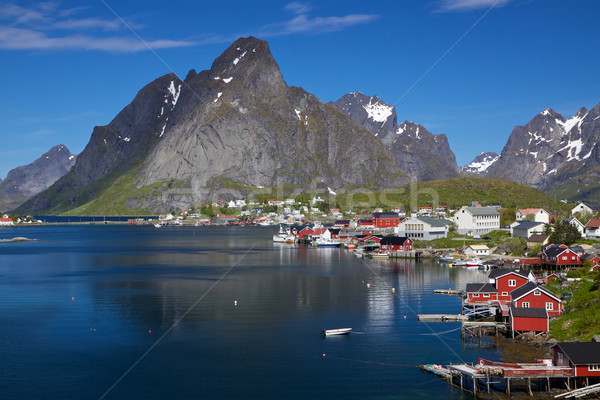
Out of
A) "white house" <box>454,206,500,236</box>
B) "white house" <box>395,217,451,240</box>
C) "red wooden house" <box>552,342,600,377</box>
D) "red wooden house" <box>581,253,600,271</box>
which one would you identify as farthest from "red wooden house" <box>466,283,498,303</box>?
"white house" <box>454,206,500,236</box>

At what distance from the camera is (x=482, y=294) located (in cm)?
4938

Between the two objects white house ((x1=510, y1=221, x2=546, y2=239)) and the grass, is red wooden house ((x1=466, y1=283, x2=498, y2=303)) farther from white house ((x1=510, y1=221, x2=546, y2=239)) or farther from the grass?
white house ((x1=510, y1=221, x2=546, y2=239))

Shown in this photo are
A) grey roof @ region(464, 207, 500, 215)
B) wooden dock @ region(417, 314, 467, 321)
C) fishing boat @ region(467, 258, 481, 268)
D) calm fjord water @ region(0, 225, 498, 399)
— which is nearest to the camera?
calm fjord water @ region(0, 225, 498, 399)

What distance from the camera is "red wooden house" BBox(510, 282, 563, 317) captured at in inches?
1678

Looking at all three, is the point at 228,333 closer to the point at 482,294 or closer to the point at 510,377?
the point at 510,377

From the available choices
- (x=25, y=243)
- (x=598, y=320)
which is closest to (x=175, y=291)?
(x=598, y=320)

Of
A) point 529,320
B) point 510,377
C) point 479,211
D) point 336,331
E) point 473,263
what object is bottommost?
point 510,377

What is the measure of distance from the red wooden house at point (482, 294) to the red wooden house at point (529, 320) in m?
8.16

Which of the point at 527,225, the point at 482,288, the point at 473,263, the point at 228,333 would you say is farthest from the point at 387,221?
the point at 228,333

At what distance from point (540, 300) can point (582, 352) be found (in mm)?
13568

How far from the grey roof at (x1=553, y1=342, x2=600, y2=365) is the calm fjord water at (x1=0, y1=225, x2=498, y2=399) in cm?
607

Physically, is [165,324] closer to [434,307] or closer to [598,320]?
[434,307]

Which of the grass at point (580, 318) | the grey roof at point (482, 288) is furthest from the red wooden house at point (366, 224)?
the grass at point (580, 318)

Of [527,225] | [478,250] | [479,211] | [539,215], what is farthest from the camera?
[479,211]
